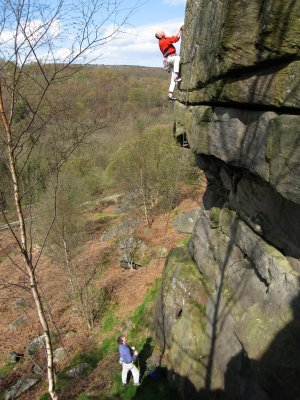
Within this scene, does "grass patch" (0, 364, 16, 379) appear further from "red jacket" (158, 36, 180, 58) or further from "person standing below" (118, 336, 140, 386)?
"red jacket" (158, 36, 180, 58)

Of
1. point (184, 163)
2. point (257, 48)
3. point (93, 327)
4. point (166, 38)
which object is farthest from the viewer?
point (184, 163)

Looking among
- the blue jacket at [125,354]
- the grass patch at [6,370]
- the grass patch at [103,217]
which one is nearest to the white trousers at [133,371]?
the blue jacket at [125,354]

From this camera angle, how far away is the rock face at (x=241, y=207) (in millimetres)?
3869

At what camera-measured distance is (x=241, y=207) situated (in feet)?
21.1

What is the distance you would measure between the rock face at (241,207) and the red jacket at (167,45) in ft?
1.32

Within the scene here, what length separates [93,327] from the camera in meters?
12.9

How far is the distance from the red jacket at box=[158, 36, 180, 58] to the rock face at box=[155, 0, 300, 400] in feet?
1.32

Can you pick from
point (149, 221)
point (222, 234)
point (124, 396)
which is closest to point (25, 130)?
point (222, 234)

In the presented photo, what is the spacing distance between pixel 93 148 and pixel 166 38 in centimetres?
2986

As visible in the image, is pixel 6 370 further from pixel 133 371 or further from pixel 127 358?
pixel 127 358

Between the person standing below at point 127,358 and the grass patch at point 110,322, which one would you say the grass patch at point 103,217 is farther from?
the person standing below at point 127,358

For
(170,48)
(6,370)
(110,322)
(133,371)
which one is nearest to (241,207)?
(170,48)

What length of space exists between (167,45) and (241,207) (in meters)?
3.97

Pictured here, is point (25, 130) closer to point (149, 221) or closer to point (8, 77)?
point (8, 77)
